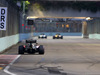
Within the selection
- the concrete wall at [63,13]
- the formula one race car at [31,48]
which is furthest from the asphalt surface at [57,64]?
the concrete wall at [63,13]

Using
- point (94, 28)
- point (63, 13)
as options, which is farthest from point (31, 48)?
point (94, 28)

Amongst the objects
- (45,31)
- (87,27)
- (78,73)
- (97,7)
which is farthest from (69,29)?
(78,73)

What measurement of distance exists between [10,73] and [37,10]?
38102mm

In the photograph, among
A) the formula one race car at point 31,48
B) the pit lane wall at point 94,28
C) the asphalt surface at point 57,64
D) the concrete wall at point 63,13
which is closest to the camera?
the asphalt surface at point 57,64

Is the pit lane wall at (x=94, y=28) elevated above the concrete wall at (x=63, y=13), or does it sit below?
below

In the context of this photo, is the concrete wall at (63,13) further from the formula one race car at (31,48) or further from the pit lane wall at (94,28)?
the formula one race car at (31,48)

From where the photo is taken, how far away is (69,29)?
4818 inches

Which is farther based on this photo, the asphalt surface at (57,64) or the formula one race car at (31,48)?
the formula one race car at (31,48)

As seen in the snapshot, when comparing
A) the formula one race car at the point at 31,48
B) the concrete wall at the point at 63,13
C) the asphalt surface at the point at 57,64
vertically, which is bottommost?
the asphalt surface at the point at 57,64

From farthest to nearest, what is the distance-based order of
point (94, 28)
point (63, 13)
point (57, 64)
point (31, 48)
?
point (94, 28) → point (63, 13) → point (31, 48) → point (57, 64)

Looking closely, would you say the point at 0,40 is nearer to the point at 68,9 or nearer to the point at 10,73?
the point at 10,73

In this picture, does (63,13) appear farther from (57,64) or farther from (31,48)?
(57,64)

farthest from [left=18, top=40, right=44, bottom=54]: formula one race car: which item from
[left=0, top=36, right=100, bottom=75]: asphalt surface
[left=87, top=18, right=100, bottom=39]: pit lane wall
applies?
[left=87, top=18, right=100, bottom=39]: pit lane wall

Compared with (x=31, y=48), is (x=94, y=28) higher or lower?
higher
